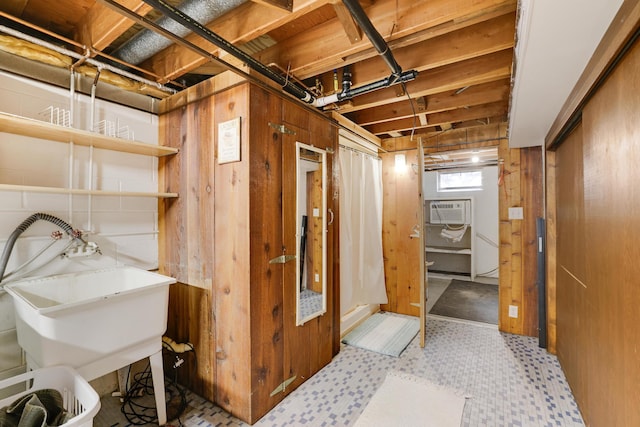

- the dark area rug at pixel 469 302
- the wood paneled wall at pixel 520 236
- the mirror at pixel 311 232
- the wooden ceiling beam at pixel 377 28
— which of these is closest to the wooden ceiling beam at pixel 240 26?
the wooden ceiling beam at pixel 377 28

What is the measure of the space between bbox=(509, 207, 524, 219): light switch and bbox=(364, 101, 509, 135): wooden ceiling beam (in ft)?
3.29

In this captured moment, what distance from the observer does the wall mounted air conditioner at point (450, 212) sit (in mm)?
5477

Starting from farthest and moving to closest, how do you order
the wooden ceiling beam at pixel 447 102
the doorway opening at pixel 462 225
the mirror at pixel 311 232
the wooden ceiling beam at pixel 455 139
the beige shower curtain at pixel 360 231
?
1. the doorway opening at pixel 462 225
2. the wooden ceiling beam at pixel 455 139
3. the beige shower curtain at pixel 360 231
4. the wooden ceiling beam at pixel 447 102
5. the mirror at pixel 311 232

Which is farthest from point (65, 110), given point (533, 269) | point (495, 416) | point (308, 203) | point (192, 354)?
point (533, 269)

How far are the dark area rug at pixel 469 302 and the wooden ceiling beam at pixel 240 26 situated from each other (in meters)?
3.64

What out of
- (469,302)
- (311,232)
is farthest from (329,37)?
(469,302)

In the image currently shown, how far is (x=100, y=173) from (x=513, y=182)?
3780 mm

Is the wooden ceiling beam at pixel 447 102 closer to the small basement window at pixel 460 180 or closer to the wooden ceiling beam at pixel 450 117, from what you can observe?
the wooden ceiling beam at pixel 450 117

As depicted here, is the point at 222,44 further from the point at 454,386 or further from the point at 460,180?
the point at 460,180

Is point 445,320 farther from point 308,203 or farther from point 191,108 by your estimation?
point 191,108

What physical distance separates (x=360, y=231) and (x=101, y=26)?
8.84ft

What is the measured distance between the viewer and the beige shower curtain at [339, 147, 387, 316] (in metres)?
2.97

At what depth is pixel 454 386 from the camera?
213cm

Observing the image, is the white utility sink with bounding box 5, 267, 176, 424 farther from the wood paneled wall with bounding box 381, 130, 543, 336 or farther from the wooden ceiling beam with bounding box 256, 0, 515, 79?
the wood paneled wall with bounding box 381, 130, 543, 336
